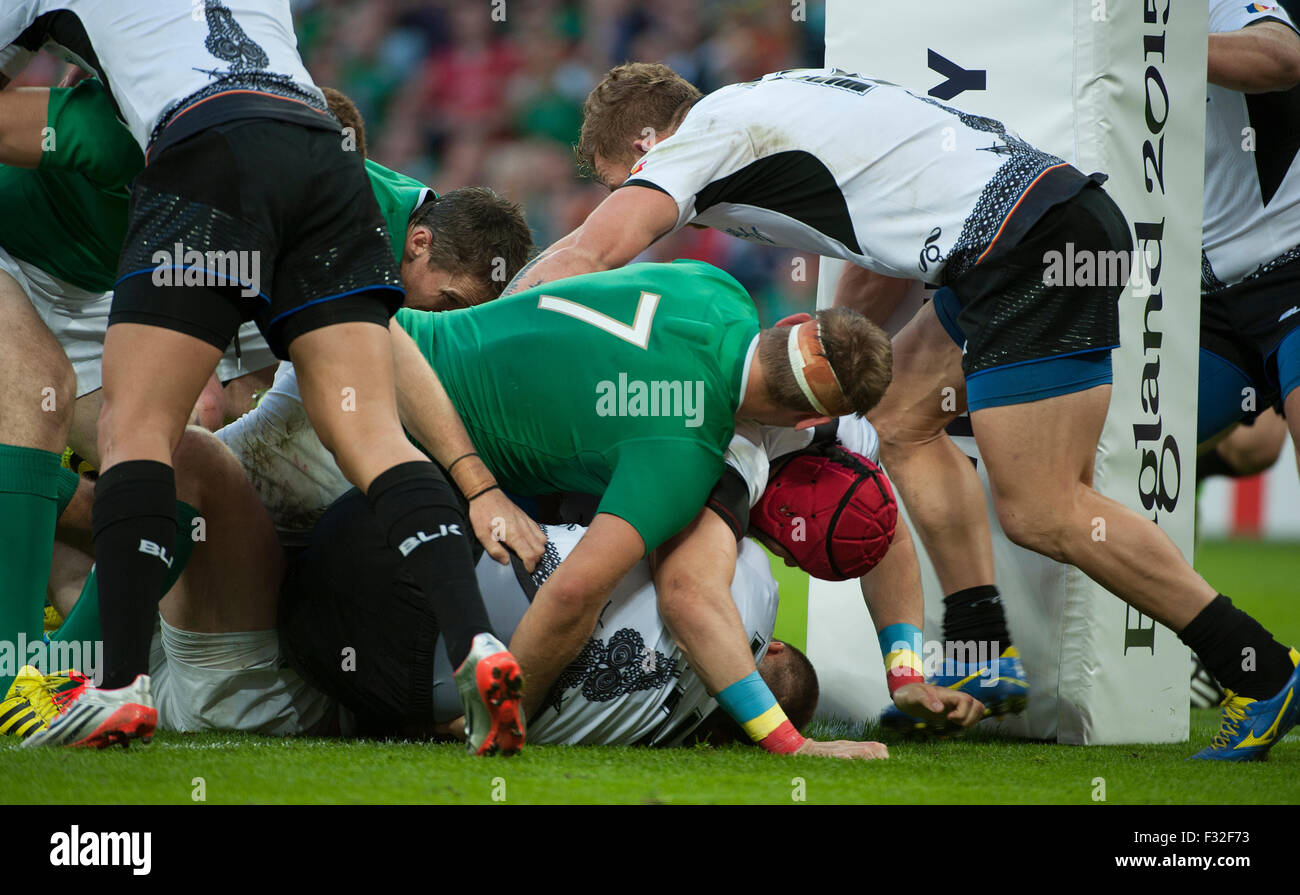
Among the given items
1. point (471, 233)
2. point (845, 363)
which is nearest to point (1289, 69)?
point (845, 363)

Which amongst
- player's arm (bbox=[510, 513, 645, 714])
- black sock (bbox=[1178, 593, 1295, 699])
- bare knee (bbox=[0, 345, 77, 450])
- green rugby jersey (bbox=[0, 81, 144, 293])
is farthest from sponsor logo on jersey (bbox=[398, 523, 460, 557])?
black sock (bbox=[1178, 593, 1295, 699])

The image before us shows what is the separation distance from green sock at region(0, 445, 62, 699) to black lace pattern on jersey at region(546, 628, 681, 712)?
1.08 metres

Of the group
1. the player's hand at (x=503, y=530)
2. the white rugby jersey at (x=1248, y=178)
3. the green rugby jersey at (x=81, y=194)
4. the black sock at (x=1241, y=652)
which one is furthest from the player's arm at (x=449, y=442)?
the white rugby jersey at (x=1248, y=178)

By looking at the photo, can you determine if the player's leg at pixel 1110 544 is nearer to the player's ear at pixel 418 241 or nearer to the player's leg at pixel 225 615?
the player's ear at pixel 418 241

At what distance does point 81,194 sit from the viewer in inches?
105

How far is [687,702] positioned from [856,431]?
29.6 inches

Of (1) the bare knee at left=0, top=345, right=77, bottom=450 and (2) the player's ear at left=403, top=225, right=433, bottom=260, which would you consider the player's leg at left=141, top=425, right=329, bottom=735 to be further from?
(2) the player's ear at left=403, top=225, right=433, bottom=260

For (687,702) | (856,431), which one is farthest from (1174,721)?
(687,702)

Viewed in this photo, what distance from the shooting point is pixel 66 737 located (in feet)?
6.47

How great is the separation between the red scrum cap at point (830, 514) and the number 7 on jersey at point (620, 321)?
438mm

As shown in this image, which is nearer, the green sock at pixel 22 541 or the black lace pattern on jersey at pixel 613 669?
the black lace pattern on jersey at pixel 613 669

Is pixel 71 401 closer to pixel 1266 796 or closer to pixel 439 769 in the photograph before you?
pixel 439 769

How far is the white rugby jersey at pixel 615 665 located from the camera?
2.36 m

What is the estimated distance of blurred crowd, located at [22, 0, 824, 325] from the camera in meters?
8.91
